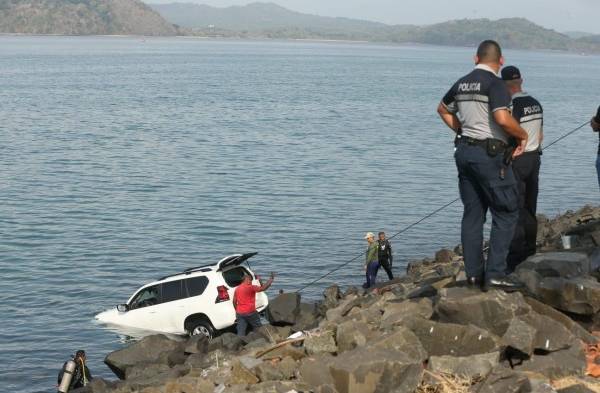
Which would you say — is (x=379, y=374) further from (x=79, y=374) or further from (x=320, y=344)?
(x=79, y=374)

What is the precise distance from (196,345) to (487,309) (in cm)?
1011

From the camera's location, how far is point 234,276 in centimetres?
2062

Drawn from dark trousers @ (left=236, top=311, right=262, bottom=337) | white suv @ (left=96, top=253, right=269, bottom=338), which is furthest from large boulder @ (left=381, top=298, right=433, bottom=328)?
white suv @ (left=96, top=253, right=269, bottom=338)

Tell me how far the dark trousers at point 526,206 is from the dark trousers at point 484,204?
1729 millimetres

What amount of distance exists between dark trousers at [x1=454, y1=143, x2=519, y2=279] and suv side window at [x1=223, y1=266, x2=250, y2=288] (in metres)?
10.9

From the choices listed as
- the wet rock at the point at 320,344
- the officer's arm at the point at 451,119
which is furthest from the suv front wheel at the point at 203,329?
the officer's arm at the point at 451,119

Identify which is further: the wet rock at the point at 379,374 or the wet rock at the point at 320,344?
the wet rock at the point at 320,344

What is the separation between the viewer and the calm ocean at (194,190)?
27.1 meters

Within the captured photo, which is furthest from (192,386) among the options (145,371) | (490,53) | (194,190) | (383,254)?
(194,190)

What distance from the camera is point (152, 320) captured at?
2097 centimetres

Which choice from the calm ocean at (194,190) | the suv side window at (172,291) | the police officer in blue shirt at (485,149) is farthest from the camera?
the calm ocean at (194,190)

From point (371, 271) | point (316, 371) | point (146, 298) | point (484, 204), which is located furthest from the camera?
point (371, 271)

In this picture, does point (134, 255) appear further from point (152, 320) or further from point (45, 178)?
point (45, 178)

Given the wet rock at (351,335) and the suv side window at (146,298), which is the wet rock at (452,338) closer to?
the wet rock at (351,335)
